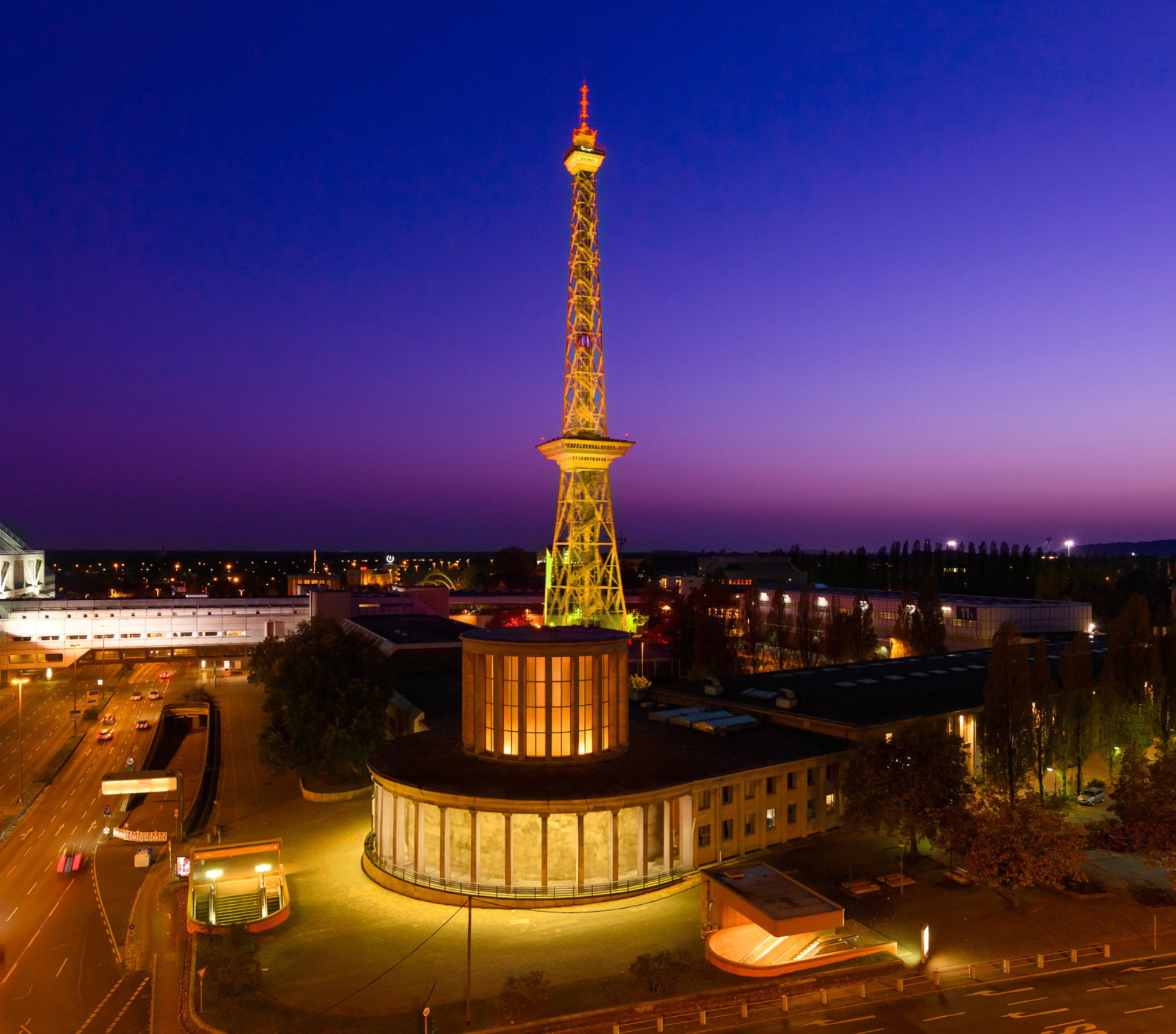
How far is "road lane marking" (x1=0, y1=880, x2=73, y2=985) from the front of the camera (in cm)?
3762

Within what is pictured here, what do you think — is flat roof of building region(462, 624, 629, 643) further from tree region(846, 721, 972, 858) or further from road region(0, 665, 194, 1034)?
road region(0, 665, 194, 1034)

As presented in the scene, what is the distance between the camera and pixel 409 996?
34.7 m

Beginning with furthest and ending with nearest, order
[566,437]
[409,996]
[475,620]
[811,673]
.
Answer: [475,620] → [566,437] → [811,673] → [409,996]

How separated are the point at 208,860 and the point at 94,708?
222 feet

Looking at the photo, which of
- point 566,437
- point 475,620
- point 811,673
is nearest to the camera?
point 811,673

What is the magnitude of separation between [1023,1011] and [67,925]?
45.8m

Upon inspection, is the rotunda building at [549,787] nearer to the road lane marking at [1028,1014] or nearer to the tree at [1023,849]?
the tree at [1023,849]

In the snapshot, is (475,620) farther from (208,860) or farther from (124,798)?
(208,860)

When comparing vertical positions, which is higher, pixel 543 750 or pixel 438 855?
pixel 543 750

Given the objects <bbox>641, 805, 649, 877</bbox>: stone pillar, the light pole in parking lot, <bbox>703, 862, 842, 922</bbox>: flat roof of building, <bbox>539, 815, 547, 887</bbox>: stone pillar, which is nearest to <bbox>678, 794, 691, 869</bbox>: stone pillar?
<bbox>641, 805, 649, 877</bbox>: stone pillar

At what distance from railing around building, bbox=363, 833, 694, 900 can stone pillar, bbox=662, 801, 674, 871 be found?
0.40m

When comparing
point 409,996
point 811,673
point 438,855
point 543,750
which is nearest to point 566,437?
point 811,673

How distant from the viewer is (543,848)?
4422 centimetres

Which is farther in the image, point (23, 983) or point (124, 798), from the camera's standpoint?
point (124, 798)
